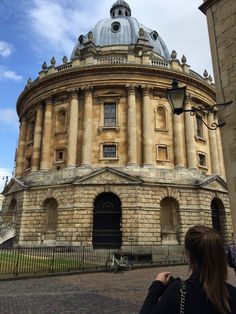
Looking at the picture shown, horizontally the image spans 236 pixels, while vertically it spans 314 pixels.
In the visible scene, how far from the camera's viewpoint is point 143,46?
33469mm

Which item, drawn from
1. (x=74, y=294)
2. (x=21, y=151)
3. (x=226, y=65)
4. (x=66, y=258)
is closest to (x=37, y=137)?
(x=21, y=151)

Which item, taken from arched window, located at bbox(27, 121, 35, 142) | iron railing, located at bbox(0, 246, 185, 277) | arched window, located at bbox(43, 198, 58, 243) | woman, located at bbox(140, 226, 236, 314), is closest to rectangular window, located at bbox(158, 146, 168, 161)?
iron railing, located at bbox(0, 246, 185, 277)

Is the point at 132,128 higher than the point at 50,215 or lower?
higher

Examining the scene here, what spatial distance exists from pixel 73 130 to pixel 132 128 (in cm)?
553

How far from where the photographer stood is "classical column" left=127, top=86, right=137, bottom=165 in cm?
2770

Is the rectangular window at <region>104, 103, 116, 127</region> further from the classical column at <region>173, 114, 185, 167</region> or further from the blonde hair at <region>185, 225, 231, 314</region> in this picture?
the blonde hair at <region>185, 225, 231, 314</region>

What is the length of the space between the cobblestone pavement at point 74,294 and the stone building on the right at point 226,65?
13.0 ft

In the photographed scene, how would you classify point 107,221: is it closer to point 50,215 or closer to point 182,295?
point 50,215

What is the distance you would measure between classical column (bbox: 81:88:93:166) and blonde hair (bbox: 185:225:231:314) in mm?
25581

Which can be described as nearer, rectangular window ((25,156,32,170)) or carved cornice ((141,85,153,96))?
carved cornice ((141,85,153,96))

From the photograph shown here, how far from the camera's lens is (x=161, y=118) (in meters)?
30.4

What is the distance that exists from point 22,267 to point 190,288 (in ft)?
48.7

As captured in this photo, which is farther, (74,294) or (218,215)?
(218,215)

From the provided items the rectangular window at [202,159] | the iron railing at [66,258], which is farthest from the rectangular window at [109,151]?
the rectangular window at [202,159]
